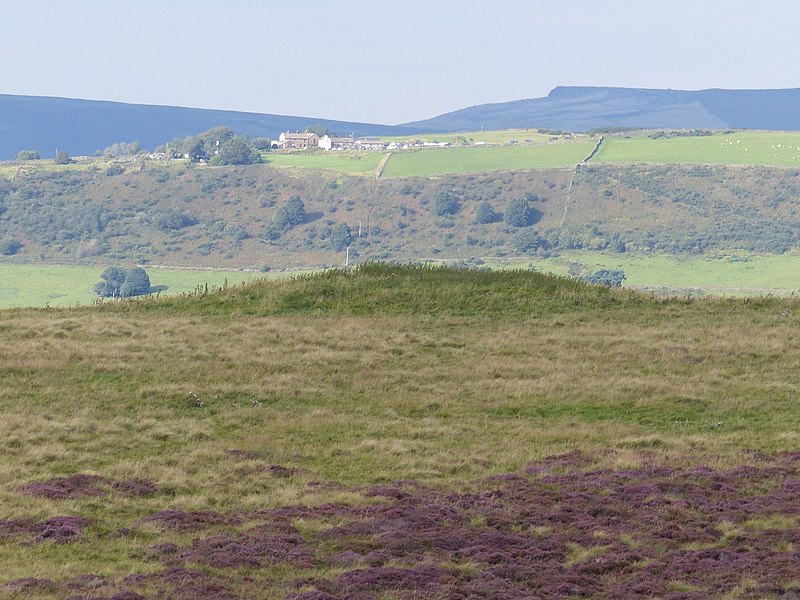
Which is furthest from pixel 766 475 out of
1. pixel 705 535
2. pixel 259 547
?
pixel 259 547

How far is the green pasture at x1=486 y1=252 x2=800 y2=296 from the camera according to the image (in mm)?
120375

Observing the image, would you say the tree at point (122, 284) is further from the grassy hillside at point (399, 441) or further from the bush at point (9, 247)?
the grassy hillside at point (399, 441)

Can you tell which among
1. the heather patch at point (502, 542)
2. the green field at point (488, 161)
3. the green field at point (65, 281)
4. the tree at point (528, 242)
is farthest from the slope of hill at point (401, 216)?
the heather patch at point (502, 542)

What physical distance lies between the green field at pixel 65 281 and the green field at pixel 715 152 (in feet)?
243

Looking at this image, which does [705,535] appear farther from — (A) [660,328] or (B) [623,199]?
(B) [623,199]

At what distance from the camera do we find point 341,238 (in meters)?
165

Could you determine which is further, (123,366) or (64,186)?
(64,186)

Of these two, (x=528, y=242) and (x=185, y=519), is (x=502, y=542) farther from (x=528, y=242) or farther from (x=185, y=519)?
(x=528, y=242)

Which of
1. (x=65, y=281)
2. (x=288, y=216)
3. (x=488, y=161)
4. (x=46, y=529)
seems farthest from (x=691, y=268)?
(x=46, y=529)

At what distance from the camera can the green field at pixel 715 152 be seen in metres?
185

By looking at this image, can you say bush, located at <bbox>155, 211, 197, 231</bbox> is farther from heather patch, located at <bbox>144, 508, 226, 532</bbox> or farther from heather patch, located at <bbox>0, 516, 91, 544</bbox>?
heather patch, located at <bbox>0, 516, 91, 544</bbox>

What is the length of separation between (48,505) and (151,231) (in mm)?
167597

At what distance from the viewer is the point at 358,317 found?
34.5 meters

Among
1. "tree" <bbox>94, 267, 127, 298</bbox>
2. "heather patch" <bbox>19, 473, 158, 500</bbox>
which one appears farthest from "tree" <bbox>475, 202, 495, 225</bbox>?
"heather patch" <bbox>19, 473, 158, 500</bbox>
